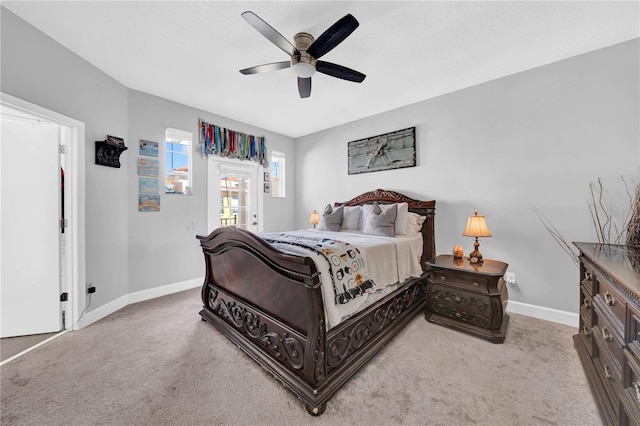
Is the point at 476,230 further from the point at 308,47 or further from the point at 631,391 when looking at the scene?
the point at 308,47

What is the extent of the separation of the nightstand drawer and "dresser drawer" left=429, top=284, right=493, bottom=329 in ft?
0.19

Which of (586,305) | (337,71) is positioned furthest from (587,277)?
(337,71)

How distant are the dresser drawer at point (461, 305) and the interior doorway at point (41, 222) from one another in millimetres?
3677

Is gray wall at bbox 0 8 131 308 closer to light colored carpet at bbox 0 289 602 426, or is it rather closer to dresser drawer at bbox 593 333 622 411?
light colored carpet at bbox 0 289 602 426

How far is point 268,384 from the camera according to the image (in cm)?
165

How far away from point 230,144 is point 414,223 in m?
3.18

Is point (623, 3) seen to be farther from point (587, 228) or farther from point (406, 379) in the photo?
point (406, 379)

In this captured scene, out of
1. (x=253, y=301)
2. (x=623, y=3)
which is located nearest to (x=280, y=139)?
(x=253, y=301)

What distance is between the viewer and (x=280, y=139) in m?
4.90

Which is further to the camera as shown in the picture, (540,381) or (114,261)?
(114,261)

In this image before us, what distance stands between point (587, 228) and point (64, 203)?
17.4 feet

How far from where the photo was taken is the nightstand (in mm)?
2146

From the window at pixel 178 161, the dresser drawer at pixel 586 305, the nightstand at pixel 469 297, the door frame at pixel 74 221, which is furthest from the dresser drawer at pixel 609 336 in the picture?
the window at pixel 178 161

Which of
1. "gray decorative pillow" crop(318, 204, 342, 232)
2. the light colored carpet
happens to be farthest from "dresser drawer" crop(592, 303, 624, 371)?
"gray decorative pillow" crop(318, 204, 342, 232)
